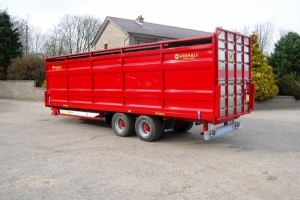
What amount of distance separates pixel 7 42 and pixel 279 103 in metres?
23.3

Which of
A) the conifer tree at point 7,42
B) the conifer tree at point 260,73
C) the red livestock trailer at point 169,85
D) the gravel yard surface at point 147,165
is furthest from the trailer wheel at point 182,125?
the conifer tree at point 7,42

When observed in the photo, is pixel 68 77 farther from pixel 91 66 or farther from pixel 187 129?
pixel 187 129

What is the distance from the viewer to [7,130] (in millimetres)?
10398

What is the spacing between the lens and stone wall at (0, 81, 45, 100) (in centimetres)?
2269

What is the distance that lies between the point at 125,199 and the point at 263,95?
1461 cm

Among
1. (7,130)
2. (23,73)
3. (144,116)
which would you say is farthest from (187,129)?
(23,73)

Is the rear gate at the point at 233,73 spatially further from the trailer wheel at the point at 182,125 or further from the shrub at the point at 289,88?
the shrub at the point at 289,88

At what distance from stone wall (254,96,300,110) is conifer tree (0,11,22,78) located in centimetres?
2143

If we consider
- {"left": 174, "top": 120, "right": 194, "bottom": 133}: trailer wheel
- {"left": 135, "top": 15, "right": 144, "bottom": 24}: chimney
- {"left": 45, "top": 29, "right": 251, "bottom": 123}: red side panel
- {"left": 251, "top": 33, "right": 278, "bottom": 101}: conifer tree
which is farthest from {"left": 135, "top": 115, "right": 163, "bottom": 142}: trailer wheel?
{"left": 135, "top": 15, "right": 144, "bottom": 24}: chimney

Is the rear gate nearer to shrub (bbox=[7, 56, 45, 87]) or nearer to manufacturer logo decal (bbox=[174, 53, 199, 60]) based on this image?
manufacturer logo decal (bbox=[174, 53, 199, 60])

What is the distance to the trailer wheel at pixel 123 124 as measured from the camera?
9141 mm

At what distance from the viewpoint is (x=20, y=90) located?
2378 cm

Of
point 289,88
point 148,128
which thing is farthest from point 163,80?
point 289,88

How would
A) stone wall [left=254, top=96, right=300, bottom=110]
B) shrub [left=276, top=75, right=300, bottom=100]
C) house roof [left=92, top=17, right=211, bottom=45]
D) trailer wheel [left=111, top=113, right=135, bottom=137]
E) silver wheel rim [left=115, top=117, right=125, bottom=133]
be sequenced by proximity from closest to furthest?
trailer wheel [left=111, top=113, right=135, bottom=137], silver wheel rim [left=115, top=117, right=125, bottom=133], stone wall [left=254, top=96, right=300, bottom=110], shrub [left=276, top=75, right=300, bottom=100], house roof [left=92, top=17, right=211, bottom=45]
